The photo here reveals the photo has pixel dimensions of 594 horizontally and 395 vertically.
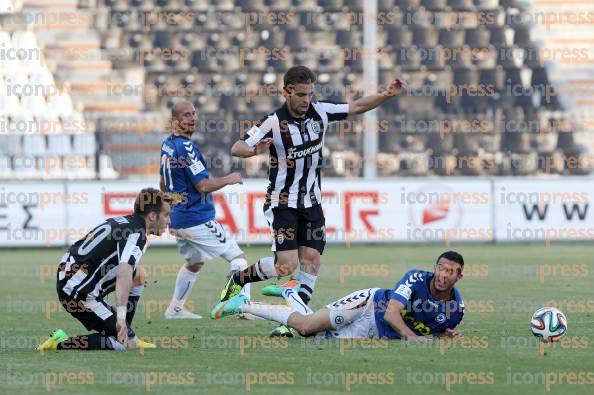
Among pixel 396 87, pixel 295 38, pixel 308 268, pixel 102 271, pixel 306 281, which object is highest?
pixel 295 38

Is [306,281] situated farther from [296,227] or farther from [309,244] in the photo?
[296,227]

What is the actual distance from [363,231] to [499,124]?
5834mm

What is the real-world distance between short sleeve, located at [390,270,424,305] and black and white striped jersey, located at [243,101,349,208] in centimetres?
146

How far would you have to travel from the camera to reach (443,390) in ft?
23.2

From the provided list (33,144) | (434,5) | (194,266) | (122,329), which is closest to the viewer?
(122,329)

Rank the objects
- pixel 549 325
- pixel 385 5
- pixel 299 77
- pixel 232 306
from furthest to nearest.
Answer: pixel 385 5
pixel 232 306
pixel 299 77
pixel 549 325

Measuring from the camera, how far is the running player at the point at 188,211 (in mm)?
11523

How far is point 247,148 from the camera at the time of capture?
9859 mm

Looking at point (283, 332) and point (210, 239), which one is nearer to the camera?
point (283, 332)

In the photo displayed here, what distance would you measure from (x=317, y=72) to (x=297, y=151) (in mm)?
18311

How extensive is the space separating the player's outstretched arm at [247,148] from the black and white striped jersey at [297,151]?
107 millimetres

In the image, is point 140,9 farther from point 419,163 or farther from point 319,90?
point 419,163

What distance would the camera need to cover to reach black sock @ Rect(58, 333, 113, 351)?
9039mm

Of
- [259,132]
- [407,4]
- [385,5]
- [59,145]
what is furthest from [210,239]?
[407,4]
